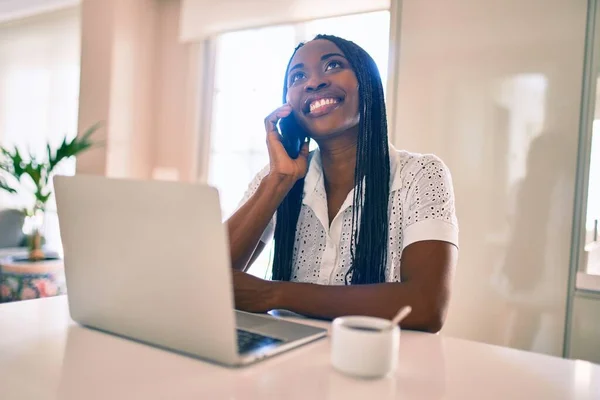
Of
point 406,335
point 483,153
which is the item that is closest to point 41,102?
point 483,153

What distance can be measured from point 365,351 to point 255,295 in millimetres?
387

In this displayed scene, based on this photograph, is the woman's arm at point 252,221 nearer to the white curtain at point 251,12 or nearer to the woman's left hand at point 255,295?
the woman's left hand at point 255,295

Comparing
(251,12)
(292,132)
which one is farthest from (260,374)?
(251,12)

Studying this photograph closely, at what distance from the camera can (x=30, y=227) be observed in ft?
9.90

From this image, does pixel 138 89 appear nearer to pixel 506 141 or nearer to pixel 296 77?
pixel 296 77

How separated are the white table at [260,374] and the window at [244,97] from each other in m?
2.36

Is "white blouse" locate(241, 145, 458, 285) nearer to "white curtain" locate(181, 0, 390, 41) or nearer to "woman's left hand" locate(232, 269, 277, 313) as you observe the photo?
"woman's left hand" locate(232, 269, 277, 313)

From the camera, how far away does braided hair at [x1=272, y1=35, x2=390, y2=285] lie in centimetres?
121

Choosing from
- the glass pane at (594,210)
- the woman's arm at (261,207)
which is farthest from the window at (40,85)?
the glass pane at (594,210)

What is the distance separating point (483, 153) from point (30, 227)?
268 centimetres

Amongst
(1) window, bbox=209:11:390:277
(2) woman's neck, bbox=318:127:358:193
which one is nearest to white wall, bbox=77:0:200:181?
(1) window, bbox=209:11:390:277

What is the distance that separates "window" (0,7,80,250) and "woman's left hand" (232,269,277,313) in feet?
11.9

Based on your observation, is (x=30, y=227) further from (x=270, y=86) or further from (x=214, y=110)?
(x=270, y=86)

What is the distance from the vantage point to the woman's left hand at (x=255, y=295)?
0.94 metres
